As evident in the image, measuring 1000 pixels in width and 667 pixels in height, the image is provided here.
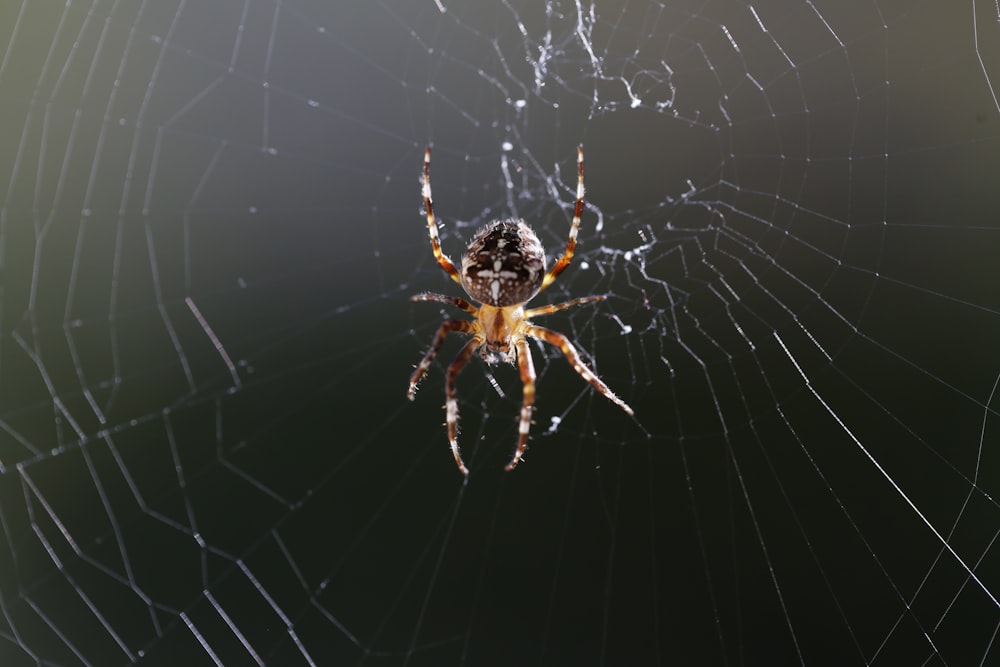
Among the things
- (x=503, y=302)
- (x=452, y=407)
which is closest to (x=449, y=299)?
(x=503, y=302)

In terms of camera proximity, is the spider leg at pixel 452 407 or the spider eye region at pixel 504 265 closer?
the spider leg at pixel 452 407

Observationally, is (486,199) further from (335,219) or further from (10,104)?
(10,104)

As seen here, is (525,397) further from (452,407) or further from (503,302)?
(503,302)

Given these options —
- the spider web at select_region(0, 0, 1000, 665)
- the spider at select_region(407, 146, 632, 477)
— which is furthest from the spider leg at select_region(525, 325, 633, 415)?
the spider web at select_region(0, 0, 1000, 665)

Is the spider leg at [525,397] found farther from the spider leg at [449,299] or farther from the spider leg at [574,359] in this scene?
the spider leg at [449,299]

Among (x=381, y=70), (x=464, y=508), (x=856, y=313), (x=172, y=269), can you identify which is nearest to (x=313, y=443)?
(x=464, y=508)

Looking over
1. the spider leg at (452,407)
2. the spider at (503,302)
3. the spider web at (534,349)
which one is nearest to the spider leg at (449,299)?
the spider at (503,302)

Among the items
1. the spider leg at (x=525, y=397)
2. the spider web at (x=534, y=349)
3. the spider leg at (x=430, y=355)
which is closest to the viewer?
the spider leg at (x=525, y=397)

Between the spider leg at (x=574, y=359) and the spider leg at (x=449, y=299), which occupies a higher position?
the spider leg at (x=449, y=299)
